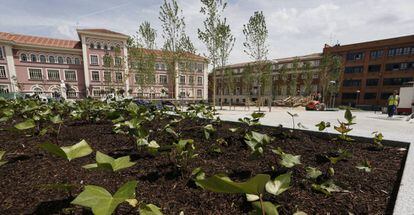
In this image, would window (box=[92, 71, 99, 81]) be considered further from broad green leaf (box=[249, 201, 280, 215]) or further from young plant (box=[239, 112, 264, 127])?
broad green leaf (box=[249, 201, 280, 215])

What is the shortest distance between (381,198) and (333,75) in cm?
4004

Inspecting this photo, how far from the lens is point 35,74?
124 feet

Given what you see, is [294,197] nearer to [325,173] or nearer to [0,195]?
[325,173]

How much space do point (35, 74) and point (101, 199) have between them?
163ft

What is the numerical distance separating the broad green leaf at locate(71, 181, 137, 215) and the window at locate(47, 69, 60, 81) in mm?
48795

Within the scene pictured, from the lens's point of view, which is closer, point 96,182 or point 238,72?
point 96,182

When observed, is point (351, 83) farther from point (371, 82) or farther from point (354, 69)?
point (371, 82)

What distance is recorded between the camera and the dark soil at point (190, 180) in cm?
153

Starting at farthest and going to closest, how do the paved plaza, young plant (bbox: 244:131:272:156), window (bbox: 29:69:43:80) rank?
window (bbox: 29:69:43:80)
the paved plaza
young plant (bbox: 244:131:272:156)

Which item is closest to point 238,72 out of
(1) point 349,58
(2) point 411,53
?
(1) point 349,58

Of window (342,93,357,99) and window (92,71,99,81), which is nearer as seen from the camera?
window (342,93,357,99)

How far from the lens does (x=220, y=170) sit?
2203 millimetres

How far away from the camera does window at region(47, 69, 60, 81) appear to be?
127 feet

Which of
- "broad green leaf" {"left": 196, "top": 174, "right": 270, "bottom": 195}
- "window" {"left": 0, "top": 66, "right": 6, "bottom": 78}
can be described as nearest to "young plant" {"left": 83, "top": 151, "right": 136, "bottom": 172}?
"broad green leaf" {"left": 196, "top": 174, "right": 270, "bottom": 195}
